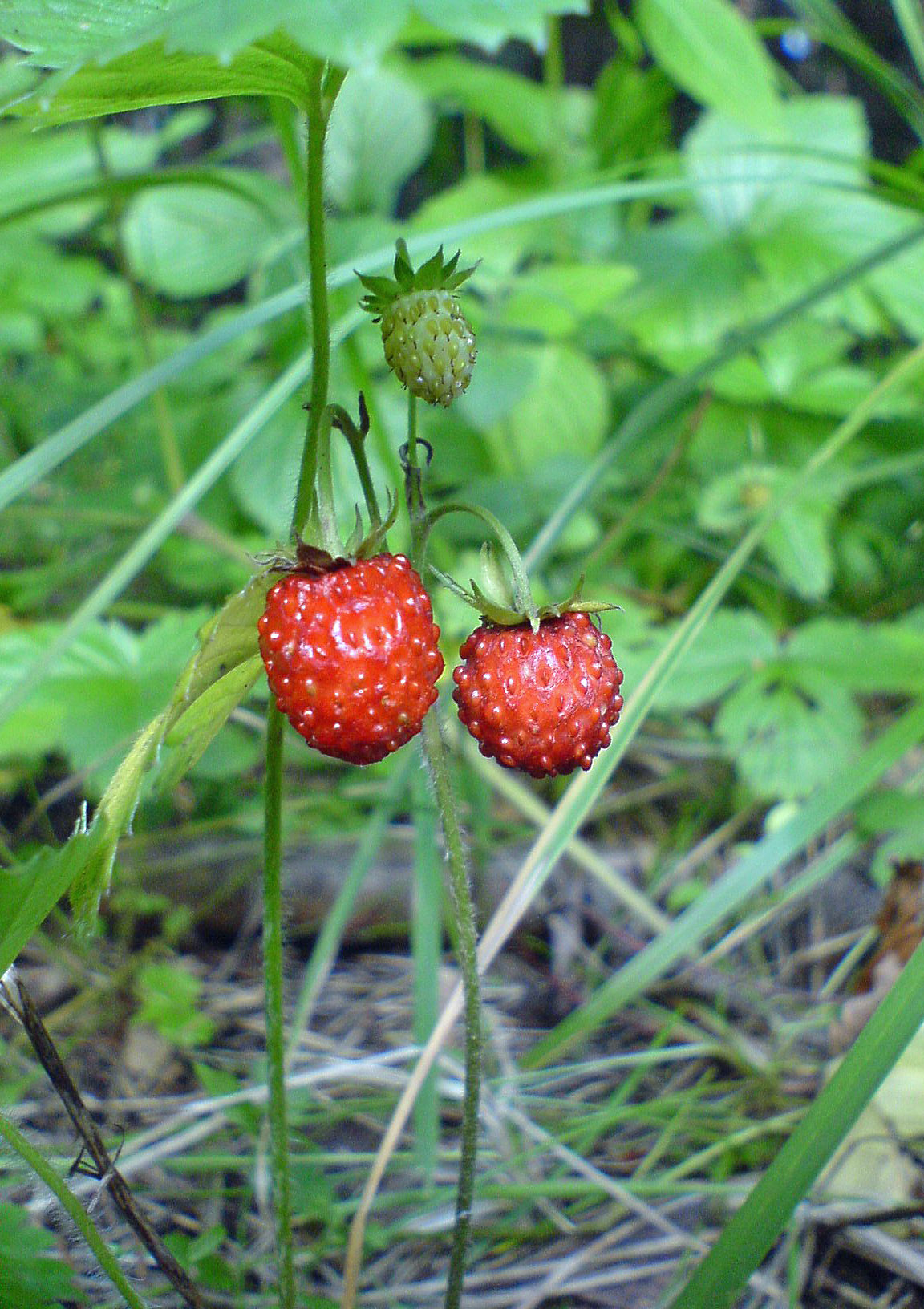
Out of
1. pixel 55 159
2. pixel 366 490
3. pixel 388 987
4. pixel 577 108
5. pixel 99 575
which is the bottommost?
pixel 388 987

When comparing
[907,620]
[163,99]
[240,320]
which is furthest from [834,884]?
[163,99]

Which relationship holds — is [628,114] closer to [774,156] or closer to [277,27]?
[774,156]

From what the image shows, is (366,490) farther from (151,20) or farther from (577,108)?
(577,108)

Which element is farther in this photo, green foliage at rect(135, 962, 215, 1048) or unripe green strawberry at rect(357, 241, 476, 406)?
green foliage at rect(135, 962, 215, 1048)

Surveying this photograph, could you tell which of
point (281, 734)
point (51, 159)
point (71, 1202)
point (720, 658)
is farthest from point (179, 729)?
point (51, 159)

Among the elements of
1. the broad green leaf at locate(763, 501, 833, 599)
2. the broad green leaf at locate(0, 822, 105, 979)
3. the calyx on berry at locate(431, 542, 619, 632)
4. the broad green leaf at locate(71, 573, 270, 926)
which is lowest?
the broad green leaf at locate(0, 822, 105, 979)

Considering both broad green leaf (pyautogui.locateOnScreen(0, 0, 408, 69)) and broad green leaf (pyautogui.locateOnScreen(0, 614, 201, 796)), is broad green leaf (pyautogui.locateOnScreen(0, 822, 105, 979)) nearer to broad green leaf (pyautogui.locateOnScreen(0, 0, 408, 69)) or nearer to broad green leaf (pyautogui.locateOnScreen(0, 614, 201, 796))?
broad green leaf (pyautogui.locateOnScreen(0, 0, 408, 69))

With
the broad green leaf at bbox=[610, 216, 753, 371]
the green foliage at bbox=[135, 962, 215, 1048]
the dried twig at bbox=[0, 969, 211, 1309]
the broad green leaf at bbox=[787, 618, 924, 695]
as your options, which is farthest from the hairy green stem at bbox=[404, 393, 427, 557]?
the broad green leaf at bbox=[610, 216, 753, 371]
